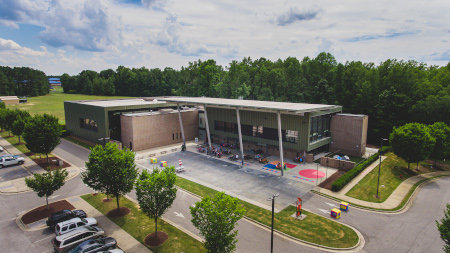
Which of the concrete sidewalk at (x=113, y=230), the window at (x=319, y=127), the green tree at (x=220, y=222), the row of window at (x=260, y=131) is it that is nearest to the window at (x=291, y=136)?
the row of window at (x=260, y=131)

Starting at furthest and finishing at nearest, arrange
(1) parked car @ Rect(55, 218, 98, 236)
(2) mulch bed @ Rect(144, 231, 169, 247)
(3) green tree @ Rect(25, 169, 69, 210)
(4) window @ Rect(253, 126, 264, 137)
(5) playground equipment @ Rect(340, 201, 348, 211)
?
(4) window @ Rect(253, 126, 264, 137), (5) playground equipment @ Rect(340, 201, 348, 211), (3) green tree @ Rect(25, 169, 69, 210), (1) parked car @ Rect(55, 218, 98, 236), (2) mulch bed @ Rect(144, 231, 169, 247)

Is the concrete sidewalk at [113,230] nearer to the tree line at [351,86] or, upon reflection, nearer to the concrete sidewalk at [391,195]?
the concrete sidewalk at [391,195]

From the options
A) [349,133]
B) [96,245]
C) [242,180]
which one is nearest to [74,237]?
[96,245]

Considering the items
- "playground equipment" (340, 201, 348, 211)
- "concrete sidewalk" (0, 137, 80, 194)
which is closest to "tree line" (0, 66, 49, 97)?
"concrete sidewalk" (0, 137, 80, 194)

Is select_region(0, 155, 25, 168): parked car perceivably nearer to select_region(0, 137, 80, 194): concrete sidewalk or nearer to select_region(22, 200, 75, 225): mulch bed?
select_region(0, 137, 80, 194): concrete sidewalk

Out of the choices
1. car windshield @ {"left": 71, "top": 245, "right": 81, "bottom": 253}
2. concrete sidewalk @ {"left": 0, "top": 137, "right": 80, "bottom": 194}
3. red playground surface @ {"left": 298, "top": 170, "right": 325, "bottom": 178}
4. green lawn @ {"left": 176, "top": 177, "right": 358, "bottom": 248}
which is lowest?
green lawn @ {"left": 176, "top": 177, "right": 358, "bottom": 248}
